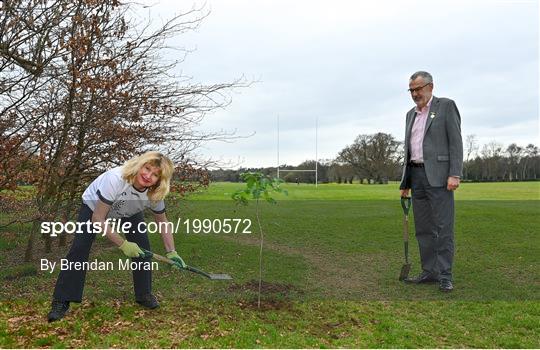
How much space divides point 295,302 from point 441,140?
2358mm

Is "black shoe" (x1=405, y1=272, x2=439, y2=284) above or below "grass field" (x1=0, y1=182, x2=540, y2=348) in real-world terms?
above

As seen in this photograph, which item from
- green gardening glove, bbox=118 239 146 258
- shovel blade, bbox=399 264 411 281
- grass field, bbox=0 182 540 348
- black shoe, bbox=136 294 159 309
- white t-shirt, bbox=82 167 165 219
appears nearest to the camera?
grass field, bbox=0 182 540 348

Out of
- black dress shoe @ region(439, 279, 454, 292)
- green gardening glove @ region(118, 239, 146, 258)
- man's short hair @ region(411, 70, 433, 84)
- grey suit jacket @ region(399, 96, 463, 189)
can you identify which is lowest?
black dress shoe @ region(439, 279, 454, 292)

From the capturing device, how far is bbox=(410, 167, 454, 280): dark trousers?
5.15 m

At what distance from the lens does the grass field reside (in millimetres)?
3787

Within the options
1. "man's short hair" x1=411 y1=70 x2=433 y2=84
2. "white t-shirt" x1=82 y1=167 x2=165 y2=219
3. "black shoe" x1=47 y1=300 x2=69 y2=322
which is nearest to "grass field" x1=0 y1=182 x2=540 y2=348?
"black shoe" x1=47 y1=300 x2=69 y2=322

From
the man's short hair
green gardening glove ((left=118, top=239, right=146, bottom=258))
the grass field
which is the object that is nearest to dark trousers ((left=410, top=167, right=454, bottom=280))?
the grass field

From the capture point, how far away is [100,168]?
659cm

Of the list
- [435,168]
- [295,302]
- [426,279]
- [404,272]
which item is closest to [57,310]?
[295,302]

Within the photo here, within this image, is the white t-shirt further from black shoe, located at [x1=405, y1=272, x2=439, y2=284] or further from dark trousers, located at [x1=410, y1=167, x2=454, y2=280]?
black shoe, located at [x1=405, y1=272, x2=439, y2=284]

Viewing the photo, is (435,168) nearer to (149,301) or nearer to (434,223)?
(434,223)

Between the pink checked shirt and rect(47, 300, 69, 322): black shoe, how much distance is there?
3933 mm

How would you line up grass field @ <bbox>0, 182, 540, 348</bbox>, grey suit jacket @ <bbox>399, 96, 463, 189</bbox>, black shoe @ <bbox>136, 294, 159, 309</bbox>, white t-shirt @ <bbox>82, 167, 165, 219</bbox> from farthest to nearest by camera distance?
1. grey suit jacket @ <bbox>399, 96, 463, 189</bbox>
2. black shoe @ <bbox>136, 294, 159, 309</bbox>
3. white t-shirt @ <bbox>82, 167, 165, 219</bbox>
4. grass field @ <bbox>0, 182, 540, 348</bbox>

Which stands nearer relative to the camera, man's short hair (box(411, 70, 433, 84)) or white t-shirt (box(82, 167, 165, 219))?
white t-shirt (box(82, 167, 165, 219))
